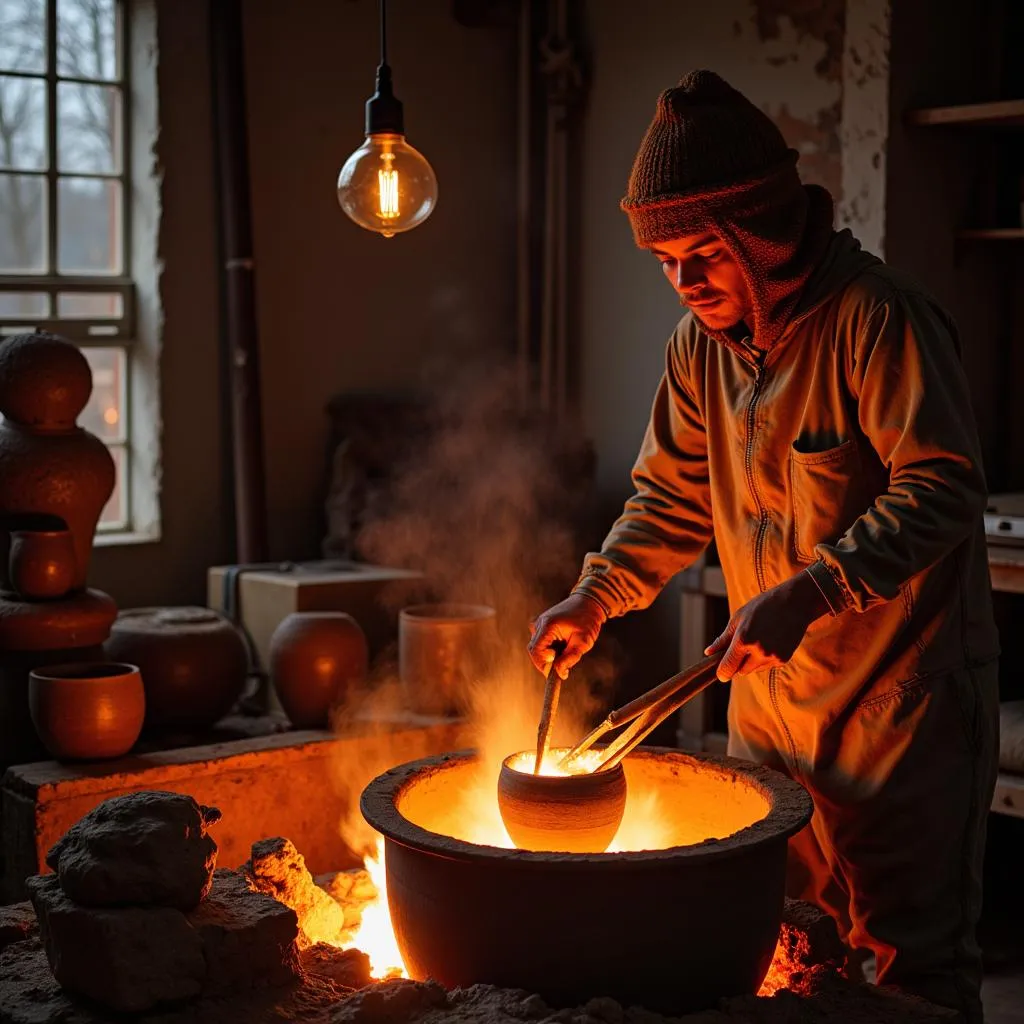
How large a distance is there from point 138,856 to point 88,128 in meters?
3.60

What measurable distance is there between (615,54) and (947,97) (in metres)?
1.53


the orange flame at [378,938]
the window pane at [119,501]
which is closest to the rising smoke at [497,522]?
the window pane at [119,501]

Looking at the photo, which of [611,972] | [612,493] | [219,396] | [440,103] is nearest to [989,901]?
[612,493]

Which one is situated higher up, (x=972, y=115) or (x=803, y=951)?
(x=972, y=115)

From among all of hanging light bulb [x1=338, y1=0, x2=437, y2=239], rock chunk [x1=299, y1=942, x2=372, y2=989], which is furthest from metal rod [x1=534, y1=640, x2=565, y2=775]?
hanging light bulb [x1=338, y1=0, x2=437, y2=239]

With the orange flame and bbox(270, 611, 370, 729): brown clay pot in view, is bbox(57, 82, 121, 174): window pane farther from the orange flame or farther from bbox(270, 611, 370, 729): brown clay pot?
the orange flame

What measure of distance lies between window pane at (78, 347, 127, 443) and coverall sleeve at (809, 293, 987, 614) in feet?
11.5

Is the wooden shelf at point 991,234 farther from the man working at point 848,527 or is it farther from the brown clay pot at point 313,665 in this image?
the brown clay pot at point 313,665

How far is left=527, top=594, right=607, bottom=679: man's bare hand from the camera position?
8.82 ft

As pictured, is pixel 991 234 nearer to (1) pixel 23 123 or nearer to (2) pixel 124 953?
(1) pixel 23 123

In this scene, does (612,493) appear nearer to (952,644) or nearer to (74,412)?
(74,412)

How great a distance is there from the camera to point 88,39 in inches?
199

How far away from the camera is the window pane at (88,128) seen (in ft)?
16.5

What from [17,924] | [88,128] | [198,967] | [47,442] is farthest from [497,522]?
[198,967]
